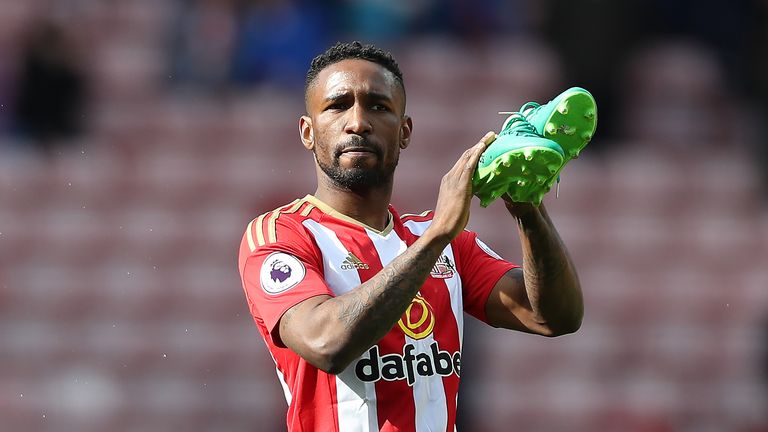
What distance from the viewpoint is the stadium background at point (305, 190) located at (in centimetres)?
1117

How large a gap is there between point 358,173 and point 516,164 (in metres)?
0.73

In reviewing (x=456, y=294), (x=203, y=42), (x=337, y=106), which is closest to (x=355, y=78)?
(x=337, y=106)

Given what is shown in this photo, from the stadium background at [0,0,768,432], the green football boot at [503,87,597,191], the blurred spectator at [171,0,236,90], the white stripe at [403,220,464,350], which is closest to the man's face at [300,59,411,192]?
the white stripe at [403,220,464,350]

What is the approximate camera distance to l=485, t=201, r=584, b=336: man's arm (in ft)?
14.5

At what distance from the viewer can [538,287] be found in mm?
4508

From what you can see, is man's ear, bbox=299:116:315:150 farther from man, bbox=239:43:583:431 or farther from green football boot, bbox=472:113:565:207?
green football boot, bbox=472:113:565:207

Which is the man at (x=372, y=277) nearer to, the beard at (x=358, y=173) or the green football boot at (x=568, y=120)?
the beard at (x=358, y=173)

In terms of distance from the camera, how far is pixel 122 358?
11297 millimetres

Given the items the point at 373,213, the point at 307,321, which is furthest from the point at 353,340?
the point at 373,213

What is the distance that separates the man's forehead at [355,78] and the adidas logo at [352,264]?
23.0 inches

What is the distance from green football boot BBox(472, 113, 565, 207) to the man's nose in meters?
0.54

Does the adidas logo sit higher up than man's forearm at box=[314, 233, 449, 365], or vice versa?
the adidas logo

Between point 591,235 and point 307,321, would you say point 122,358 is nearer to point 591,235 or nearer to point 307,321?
point 591,235

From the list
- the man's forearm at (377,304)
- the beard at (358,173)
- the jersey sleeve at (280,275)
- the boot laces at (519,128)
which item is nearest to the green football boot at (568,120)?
the boot laces at (519,128)
